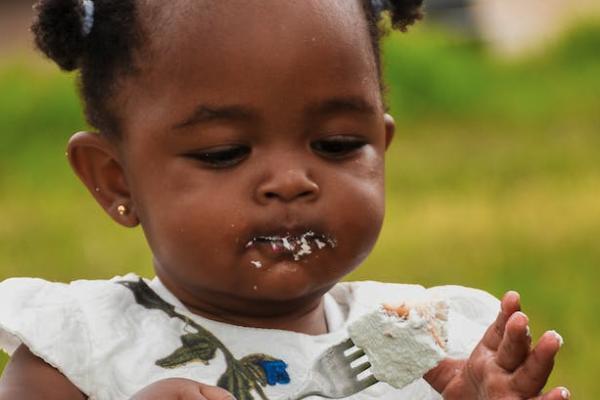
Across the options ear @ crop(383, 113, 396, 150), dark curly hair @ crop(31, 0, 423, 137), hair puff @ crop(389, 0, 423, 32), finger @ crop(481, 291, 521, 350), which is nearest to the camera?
finger @ crop(481, 291, 521, 350)

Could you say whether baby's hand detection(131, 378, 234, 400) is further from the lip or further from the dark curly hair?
the dark curly hair

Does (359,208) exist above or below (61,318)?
above

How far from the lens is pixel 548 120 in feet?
26.7

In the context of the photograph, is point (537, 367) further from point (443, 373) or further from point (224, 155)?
point (224, 155)

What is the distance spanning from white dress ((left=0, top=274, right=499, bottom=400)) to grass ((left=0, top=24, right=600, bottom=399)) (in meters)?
1.41

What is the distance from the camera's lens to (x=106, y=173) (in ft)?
10.5

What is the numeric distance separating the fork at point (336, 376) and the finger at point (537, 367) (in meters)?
0.29

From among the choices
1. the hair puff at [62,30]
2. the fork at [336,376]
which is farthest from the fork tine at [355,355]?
the hair puff at [62,30]

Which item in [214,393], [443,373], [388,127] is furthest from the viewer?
[388,127]

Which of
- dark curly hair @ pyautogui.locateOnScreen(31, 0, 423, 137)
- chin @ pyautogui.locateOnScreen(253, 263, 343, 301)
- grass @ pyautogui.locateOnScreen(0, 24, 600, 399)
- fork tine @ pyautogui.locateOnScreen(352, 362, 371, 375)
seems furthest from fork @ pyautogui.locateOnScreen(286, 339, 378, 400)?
grass @ pyautogui.locateOnScreen(0, 24, 600, 399)

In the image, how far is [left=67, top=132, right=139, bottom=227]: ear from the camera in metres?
3.19

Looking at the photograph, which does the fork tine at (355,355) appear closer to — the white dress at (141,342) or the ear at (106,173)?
the white dress at (141,342)

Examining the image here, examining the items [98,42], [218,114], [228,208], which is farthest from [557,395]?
[98,42]

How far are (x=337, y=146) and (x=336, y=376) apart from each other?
0.43m
